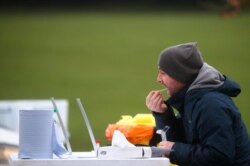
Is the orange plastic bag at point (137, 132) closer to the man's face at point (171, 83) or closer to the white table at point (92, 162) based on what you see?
the man's face at point (171, 83)

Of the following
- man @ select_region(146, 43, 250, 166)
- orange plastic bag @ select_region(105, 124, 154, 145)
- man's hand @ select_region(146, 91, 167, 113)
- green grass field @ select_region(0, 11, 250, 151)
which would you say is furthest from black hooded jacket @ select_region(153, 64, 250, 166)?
green grass field @ select_region(0, 11, 250, 151)

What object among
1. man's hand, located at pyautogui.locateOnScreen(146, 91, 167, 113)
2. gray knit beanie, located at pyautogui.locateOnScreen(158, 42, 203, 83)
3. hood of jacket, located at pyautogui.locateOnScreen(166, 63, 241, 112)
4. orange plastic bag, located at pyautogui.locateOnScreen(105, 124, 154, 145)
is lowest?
orange plastic bag, located at pyautogui.locateOnScreen(105, 124, 154, 145)

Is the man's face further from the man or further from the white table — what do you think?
the white table

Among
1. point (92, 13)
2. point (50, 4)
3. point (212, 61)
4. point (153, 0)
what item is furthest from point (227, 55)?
point (50, 4)

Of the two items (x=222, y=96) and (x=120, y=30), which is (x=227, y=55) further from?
(x=222, y=96)

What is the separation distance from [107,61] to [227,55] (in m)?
1.68

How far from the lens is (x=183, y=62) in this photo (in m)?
Answer: 2.77

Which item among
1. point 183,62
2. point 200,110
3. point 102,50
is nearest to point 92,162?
point 200,110

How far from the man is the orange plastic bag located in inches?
5.0

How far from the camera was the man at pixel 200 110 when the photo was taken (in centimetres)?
257

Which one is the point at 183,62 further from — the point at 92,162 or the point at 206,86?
the point at 92,162

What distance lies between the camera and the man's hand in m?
2.90

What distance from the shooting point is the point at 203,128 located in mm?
2592

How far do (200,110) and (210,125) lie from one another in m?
0.08
